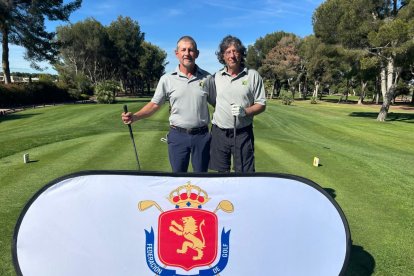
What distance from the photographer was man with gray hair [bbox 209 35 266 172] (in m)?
4.18

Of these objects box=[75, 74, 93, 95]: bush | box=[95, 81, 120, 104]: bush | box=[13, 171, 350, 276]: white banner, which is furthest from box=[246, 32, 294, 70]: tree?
box=[13, 171, 350, 276]: white banner

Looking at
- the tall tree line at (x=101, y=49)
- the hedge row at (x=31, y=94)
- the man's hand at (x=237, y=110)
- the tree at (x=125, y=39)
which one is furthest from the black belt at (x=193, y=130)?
the tree at (x=125, y=39)

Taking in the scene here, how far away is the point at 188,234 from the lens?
9.87 feet

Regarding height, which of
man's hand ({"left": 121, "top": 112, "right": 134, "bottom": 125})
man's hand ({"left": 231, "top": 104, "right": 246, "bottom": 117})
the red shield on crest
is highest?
man's hand ({"left": 231, "top": 104, "right": 246, "bottom": 117})

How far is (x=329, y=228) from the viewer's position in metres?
3.03

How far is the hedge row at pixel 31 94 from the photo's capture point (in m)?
31.1

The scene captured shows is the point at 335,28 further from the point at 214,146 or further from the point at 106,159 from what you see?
the point at 214,146

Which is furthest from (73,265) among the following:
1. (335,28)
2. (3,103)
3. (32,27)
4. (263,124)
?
(32,27)

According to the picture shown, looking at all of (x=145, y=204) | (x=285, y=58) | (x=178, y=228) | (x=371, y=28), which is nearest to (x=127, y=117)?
(x=145, y=204)

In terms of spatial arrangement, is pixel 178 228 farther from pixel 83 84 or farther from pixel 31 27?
pixel 83 84

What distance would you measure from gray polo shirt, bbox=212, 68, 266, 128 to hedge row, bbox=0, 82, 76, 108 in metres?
30.9

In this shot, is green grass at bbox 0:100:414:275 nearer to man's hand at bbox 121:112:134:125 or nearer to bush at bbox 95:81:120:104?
man's hand at bbox 121:112:134:125

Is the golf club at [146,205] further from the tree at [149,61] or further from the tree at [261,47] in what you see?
the tree at [261,47]

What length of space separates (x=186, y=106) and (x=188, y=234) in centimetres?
170
